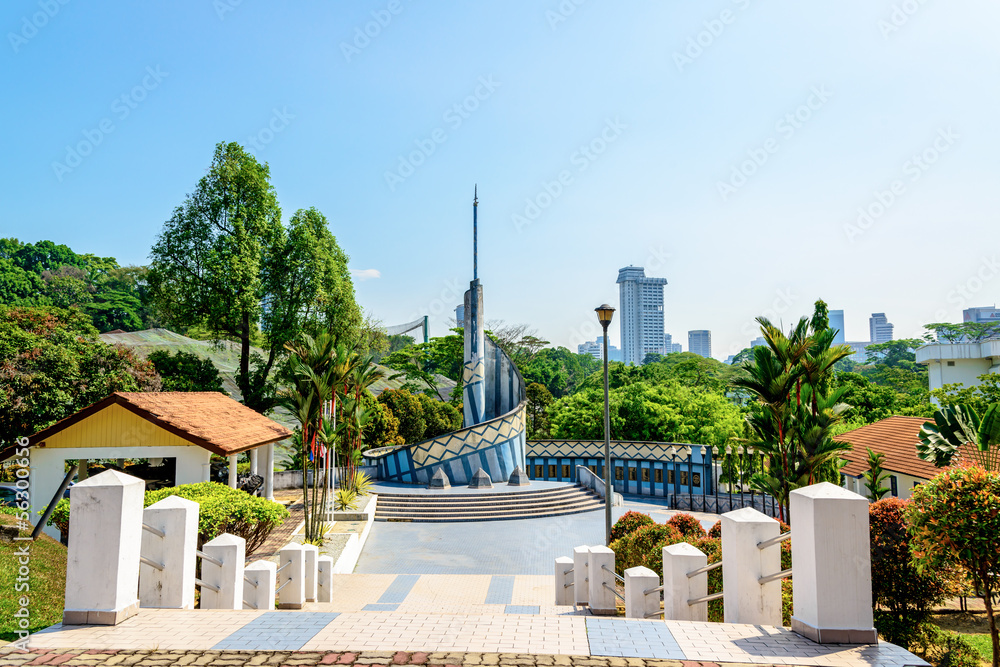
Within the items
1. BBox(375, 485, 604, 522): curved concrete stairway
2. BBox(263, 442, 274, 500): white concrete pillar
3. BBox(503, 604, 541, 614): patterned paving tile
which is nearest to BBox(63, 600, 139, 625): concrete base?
BBox(503, 604, 541, 614): patterned paving tile

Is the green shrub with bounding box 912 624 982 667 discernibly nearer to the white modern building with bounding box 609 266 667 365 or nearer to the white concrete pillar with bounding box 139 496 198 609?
the white concrete pillar with bounding box 139 496 198 609

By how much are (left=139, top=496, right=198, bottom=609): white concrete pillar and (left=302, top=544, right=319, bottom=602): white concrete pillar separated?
3037 millimetres

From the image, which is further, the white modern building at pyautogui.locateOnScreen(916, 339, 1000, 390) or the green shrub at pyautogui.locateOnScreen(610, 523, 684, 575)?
the white modern building at pyautogui.locateOnScreen(916, 339, 1000, 390)

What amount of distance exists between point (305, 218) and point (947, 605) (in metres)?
23.7

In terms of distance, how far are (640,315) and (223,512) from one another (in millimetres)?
164619

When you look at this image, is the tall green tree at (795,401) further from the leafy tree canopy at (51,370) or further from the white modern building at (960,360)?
the white modern building at (960,360)

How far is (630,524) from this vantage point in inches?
444

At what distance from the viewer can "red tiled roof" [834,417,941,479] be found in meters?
14.9

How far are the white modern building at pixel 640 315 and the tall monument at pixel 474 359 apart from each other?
460 ft

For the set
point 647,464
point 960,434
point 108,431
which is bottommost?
point 647,464

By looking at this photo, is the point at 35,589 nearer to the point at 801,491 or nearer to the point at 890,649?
the point at 801,491

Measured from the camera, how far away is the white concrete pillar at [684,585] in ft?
20.1

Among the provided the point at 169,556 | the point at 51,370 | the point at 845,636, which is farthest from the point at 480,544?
the point at 51,370

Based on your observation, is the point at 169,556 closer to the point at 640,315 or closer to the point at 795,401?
the point at 795,401
